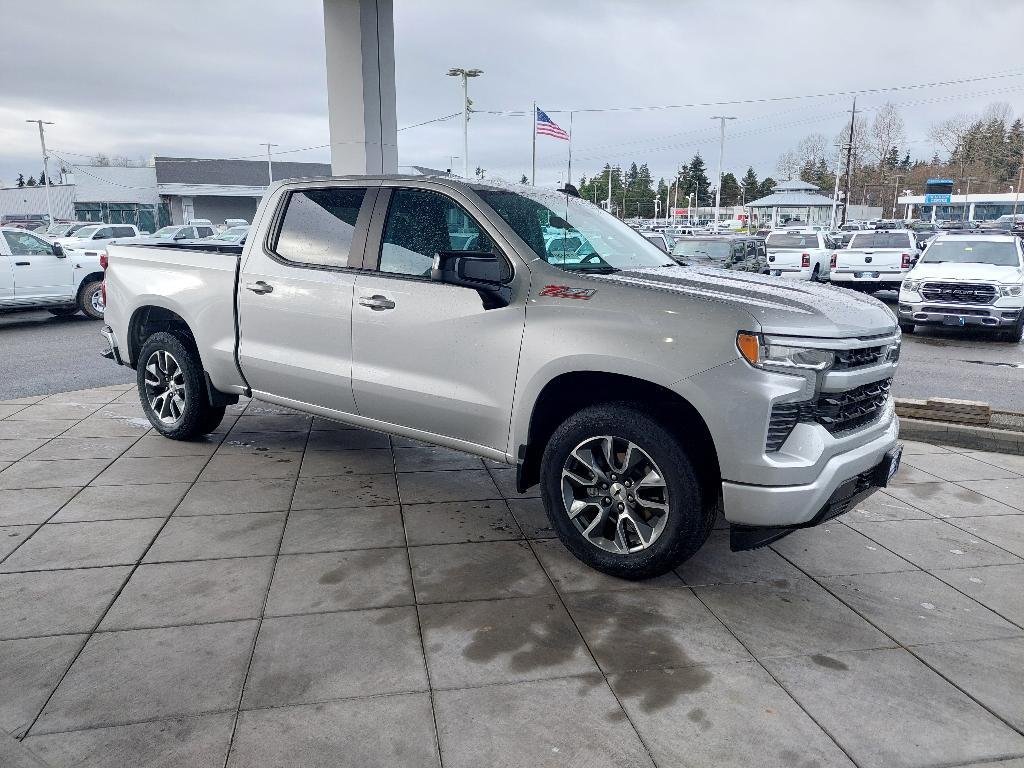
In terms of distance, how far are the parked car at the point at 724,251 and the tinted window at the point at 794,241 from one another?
578 cm

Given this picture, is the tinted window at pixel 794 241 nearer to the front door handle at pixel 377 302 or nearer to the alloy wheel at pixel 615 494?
the front door handle at pixel 377 302

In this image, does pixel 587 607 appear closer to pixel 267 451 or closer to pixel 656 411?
pixel 656 411

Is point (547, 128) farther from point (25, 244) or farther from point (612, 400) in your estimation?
point (612, 400)

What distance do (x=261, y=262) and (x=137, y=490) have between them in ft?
5.53

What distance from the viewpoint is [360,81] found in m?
10.1

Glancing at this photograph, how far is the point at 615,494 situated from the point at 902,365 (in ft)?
28.4

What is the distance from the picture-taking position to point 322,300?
483cm

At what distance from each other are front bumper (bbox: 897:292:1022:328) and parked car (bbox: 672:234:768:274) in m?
2.86

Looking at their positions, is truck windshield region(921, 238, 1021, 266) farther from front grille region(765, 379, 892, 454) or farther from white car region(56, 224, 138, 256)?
white car region(56, 224, 138, 256)

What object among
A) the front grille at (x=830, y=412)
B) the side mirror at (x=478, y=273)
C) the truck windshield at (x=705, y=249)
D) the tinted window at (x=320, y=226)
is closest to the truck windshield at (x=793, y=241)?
the truck windshield at (x=705, y=249)

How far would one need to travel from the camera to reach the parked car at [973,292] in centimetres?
1258

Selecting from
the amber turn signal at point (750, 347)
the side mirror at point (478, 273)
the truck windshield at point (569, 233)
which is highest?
the truck windshield at point (569, 233)

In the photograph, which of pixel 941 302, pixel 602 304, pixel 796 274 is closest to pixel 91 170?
pixel 796 274

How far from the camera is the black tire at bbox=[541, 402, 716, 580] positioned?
362 centimetres
